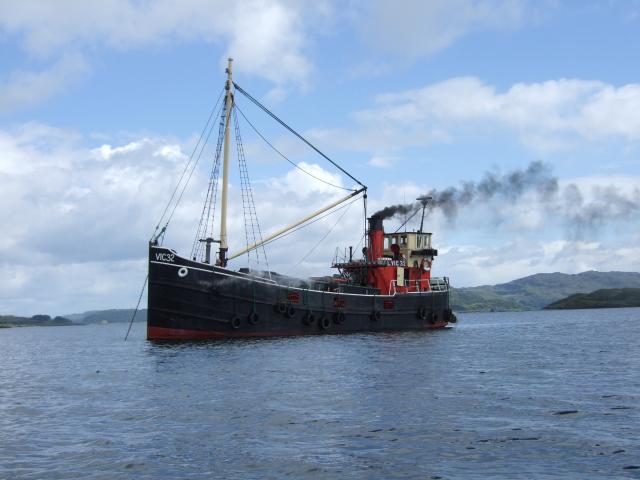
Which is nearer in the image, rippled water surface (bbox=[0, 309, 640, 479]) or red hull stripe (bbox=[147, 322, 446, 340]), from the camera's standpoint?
rippled water surface (bbox=[0, 309, 640, 479])

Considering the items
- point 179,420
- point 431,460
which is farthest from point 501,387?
point 179,420

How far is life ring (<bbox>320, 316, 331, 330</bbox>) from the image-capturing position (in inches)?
1935

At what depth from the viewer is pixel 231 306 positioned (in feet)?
144

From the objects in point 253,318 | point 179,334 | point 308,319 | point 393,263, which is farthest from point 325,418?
point 393,263

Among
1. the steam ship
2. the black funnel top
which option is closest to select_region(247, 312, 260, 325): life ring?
the steam ship

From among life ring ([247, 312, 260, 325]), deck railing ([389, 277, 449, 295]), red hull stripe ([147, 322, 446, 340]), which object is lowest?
red hull stripe ([147, 322, 446, 340])

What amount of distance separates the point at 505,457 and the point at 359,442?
146 inches

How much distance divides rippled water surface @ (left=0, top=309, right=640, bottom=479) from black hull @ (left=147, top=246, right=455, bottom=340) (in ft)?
23.1

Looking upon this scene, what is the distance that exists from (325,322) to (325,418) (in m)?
30.1

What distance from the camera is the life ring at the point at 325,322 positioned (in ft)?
161

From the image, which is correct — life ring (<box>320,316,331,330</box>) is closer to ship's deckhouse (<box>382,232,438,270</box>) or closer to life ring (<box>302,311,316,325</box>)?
life ring (<box>302,311,316,325</box>)

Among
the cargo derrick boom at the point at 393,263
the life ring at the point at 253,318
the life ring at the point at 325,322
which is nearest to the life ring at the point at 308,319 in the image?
the life ring at the point at 325,322

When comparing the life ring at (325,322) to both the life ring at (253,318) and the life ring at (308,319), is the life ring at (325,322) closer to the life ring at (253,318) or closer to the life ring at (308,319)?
the life ring at (308,319)

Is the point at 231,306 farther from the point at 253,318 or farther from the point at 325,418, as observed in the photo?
the point at 325,418
